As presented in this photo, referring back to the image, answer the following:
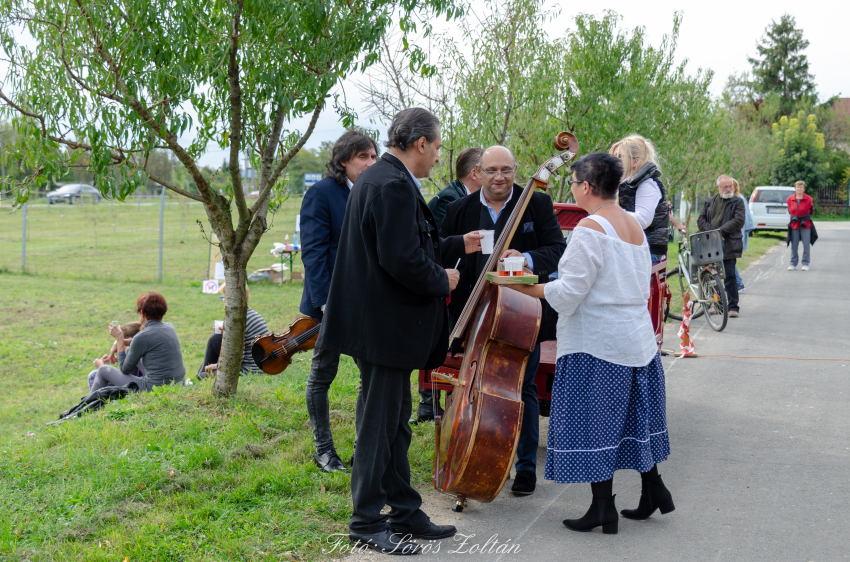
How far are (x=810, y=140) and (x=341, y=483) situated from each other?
47.2m

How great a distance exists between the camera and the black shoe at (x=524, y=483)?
4.14 m

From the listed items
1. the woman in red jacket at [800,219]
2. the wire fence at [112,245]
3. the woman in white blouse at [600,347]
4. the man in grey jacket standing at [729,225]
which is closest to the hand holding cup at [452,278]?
the woman in white blouse at [600,347]

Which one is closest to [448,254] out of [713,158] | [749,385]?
[749,385]

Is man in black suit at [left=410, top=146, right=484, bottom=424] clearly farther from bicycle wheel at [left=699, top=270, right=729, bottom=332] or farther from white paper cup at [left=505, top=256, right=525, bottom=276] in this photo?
bicycle wheel at [left=699, top=270, right=729, bottom=332]

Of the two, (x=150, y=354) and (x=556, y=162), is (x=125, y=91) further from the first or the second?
(x=150, y=354)

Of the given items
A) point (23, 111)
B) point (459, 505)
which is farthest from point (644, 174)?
point (23, 111)

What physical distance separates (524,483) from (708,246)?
605cm

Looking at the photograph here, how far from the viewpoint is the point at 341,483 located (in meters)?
4.10

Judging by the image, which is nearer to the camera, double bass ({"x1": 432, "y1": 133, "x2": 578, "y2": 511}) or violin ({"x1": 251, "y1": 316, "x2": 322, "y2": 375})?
double bass ({"x1": 432, "y1": 133, "x2": 578, "y2": 511})

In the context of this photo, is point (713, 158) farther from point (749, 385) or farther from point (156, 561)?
point (156, 561)

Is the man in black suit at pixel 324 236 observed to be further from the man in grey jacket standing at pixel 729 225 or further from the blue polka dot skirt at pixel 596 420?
the man in grey jacket standing at pixel 729 225

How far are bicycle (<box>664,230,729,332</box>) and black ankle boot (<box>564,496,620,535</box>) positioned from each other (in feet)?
18.6

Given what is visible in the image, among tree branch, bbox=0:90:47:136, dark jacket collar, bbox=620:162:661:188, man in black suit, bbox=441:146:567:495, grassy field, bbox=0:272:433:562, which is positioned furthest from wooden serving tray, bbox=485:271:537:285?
tree branch, bbox=0:90:47:136

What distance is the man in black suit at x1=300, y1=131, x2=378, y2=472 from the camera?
14.4 ft
